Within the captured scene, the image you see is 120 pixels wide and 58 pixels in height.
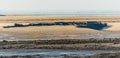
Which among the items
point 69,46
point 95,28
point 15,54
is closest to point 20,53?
point 15,54

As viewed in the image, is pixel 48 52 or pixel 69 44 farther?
pixel 69 44

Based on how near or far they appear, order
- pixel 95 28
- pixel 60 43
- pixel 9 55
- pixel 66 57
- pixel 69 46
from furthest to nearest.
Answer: pixel 95 28 < pixel 60 43 < pixel 69 46 < pixel 9 55 < pixel 66 57

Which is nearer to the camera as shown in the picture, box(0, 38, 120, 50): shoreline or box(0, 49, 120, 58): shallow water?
box(0, 49, 120, 58): shallow water

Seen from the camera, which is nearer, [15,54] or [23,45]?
[15,54]

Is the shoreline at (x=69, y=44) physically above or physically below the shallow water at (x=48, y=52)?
below

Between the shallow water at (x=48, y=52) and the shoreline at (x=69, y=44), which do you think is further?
the shoreline at (x=69, y=44)

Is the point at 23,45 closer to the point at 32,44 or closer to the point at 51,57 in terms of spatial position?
the point at 32,44

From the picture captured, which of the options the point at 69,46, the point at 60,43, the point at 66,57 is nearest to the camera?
the point at 66,57

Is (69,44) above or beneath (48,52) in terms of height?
beneath

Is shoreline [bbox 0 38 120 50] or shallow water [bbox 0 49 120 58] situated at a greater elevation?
shallow water [bbox 0 49 120 58]
